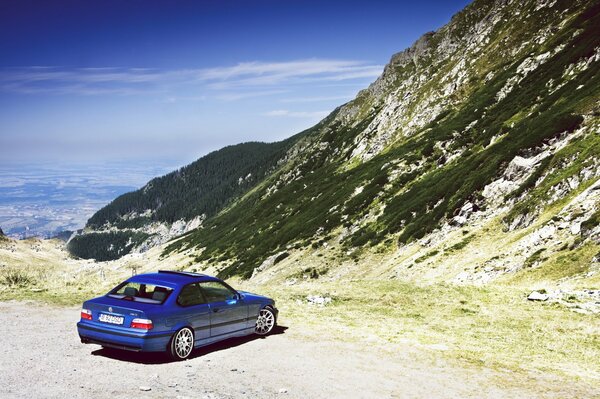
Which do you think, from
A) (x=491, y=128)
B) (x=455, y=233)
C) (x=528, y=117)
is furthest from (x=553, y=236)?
(x=491, y=128)

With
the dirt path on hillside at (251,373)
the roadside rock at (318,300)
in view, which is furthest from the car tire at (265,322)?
the roadside rock at (318,300)

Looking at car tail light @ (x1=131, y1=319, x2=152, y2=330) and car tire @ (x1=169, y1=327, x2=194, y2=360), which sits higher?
car tail light @ (x1=131, y1=319, x2=152, y2=330)

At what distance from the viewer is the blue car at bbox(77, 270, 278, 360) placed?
11.4 m

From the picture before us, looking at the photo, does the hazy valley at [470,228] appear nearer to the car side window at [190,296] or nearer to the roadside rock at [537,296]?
the roadside rock at [537,296]

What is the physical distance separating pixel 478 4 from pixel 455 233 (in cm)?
A: 12609

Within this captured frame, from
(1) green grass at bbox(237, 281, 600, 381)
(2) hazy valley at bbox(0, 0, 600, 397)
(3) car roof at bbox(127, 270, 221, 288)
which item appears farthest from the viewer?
(2) hazy valley at bbox(0, 0, 600, 397)

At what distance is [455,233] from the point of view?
44500 mm

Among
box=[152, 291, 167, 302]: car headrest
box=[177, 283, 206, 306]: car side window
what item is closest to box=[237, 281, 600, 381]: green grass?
box=[177, 283, 206, 306]: car side window

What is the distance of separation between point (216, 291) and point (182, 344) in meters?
1.93

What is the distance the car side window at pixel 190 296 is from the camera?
12.4 m

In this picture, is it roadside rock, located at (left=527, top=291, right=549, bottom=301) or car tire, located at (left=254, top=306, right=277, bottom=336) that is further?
roadside rock, located at (left=527, top=291, right=549, bottom=301)

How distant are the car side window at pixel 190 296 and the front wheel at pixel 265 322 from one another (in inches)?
109

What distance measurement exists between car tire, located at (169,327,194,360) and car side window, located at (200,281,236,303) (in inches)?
46.1

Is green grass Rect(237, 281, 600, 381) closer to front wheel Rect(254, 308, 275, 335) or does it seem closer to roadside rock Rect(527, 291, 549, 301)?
roadside rock Rect(527, 291, 549, 301)
